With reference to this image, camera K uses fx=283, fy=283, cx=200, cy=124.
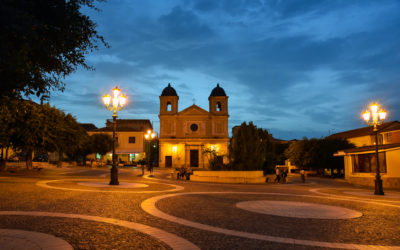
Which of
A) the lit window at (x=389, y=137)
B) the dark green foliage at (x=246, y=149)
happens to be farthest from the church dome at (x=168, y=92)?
the lit window at (x=389, y=137)

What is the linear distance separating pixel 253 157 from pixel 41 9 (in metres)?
22.0

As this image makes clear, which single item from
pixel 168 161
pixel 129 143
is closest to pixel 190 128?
pixel 168 161

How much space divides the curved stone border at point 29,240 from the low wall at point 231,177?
772 inches

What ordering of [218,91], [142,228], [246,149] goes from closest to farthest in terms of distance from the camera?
[142,228], [246,149], [218,91]

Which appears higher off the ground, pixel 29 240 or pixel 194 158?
pixel 194 158

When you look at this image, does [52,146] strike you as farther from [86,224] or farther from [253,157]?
[86,224]

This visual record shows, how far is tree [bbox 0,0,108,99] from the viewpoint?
4234 millimetres

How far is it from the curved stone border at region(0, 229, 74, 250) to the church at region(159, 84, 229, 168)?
5102 centimetres

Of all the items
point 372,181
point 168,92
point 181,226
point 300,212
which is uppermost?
point 168,92

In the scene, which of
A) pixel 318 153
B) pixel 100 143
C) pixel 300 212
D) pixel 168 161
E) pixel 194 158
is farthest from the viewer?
pixel 194 158

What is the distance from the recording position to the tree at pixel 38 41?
4.23 meters

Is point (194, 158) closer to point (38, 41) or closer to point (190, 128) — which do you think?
point (190, 128)

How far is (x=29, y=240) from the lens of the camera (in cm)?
517

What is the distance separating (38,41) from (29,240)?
11.9ft
